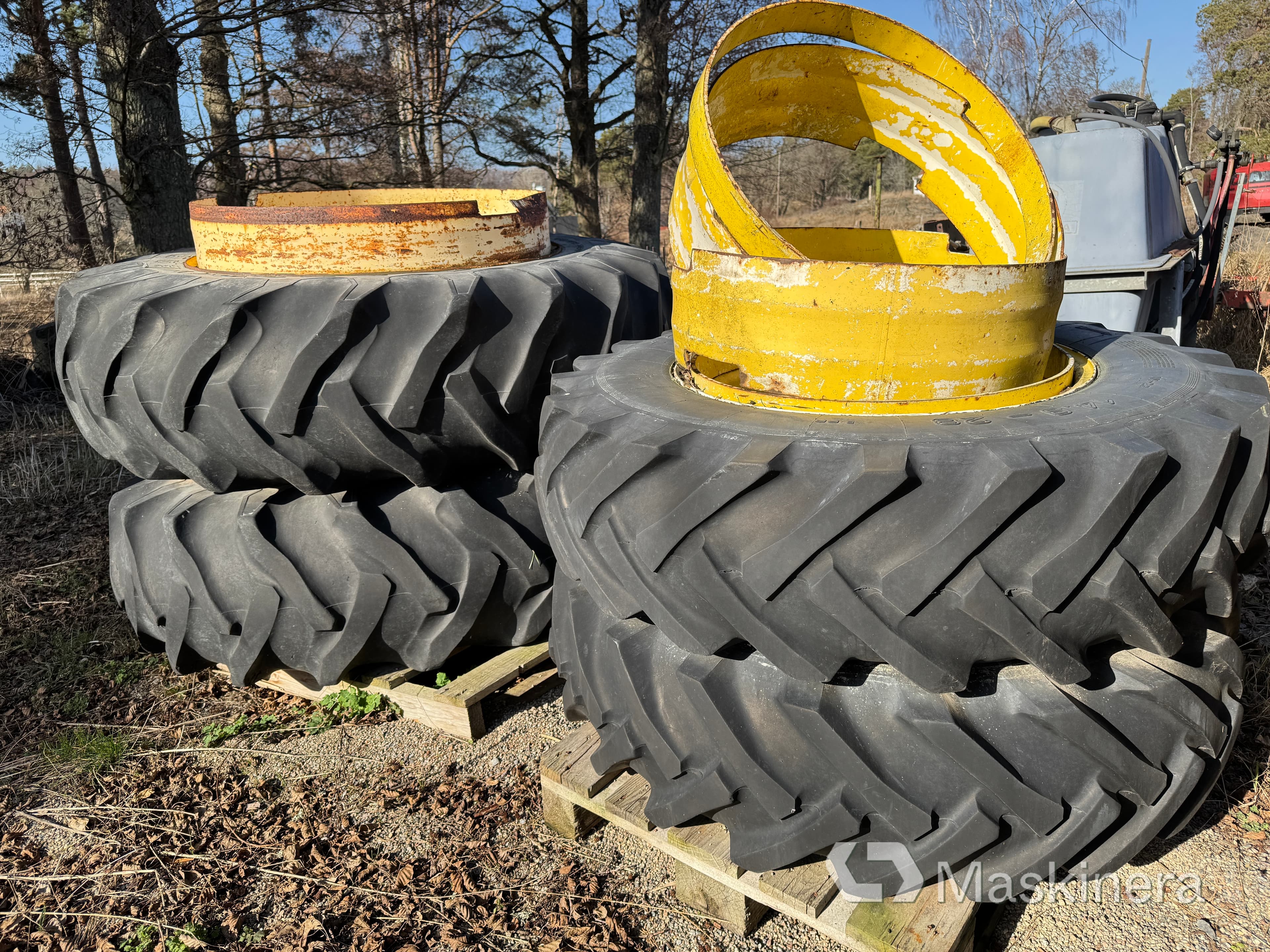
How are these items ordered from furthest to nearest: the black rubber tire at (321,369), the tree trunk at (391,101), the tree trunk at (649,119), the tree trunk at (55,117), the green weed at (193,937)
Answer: the tree trunk at (649,119) < the tree trunk at (391,101) < the tree trunk at (55,117) < the black rubber tire at (321,369) < the green weed at (193,937)

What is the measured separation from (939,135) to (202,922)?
2.68 m

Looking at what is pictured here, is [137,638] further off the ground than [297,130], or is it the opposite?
[297,130]

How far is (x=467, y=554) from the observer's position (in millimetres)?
2412

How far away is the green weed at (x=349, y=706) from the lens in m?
2.58

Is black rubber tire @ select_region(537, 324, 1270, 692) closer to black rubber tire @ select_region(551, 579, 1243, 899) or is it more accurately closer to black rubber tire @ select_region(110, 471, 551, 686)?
black rubber tire @ select_region(551, 579, 1243, 899)

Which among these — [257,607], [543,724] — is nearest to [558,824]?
[543,724]

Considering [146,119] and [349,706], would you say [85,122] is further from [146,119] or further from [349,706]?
[349,706]

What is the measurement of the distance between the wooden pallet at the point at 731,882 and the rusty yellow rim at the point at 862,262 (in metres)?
0.95

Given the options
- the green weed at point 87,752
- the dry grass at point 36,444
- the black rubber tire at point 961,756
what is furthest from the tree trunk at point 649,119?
the black rubber tire at point 961,756

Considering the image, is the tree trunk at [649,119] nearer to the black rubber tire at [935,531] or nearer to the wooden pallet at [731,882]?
the wooden pallet at [731,882]

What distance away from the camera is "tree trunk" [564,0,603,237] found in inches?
407

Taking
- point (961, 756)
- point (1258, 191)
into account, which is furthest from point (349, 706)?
Result: point (1258, 191)

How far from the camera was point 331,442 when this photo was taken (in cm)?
218

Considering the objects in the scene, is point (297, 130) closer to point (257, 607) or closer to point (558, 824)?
point (257, 607)
